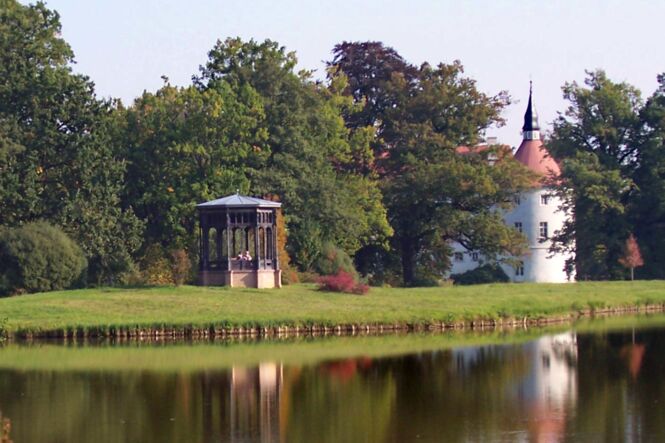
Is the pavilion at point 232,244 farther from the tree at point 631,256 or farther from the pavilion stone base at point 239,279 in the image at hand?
the tree at point 631,256

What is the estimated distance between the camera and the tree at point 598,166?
242 feet

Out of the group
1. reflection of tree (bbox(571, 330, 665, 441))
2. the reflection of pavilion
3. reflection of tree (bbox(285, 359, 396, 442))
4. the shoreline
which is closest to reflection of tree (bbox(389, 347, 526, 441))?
reflection of tree (bbox(285, 359, 396, 442))

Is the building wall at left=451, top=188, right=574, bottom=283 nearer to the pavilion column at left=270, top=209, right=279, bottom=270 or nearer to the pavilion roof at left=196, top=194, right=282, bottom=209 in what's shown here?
the pavilion column at left=270, top=209, right=279, bottom=270

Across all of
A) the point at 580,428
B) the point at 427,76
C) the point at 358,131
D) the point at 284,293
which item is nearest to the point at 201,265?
the point at 284,293

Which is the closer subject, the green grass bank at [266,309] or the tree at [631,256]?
the green grass bank at [266,309]

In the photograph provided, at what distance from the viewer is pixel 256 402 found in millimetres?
31875

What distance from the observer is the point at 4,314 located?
155 ft

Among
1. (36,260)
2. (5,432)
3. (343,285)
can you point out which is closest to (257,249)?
(343,285)

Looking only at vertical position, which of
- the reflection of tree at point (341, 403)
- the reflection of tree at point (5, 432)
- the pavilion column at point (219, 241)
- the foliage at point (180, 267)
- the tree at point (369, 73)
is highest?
the tree at point (369, 73)

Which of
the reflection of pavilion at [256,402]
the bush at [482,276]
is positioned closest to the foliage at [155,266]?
the bush at [482,276]

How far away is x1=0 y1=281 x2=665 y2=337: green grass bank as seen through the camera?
148 feet

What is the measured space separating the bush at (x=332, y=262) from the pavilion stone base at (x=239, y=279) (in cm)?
716

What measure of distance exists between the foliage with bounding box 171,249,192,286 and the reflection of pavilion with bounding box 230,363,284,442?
785 inches

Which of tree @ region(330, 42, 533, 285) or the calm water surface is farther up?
tree @ region(330, 42, 533, 285)
